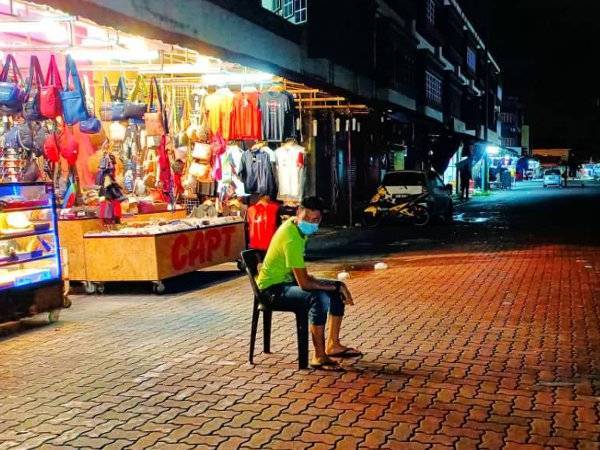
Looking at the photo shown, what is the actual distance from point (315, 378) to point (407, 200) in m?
15.1

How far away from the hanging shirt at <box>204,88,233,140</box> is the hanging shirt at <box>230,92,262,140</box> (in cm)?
10

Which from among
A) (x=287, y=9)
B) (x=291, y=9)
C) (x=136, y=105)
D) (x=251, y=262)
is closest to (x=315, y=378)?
(x=251, y=262)

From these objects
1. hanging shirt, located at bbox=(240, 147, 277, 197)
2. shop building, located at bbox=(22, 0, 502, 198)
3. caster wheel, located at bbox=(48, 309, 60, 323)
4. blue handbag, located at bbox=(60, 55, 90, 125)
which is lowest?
caster wheel, located at bbox=(48, 309, 60, 323)

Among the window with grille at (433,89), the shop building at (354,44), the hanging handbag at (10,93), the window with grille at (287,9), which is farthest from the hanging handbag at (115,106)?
the window with grille at (433,89)

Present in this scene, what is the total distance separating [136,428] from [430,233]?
15.1m

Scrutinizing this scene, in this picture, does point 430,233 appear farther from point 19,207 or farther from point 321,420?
point 321,420

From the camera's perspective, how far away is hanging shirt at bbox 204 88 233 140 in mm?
11680

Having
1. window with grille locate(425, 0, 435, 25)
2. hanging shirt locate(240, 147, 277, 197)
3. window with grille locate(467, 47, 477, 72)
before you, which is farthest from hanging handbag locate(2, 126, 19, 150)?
window with grille locate(467, 47, 477, 72)

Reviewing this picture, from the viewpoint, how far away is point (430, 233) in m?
19.0

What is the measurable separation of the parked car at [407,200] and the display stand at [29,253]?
1366 cm

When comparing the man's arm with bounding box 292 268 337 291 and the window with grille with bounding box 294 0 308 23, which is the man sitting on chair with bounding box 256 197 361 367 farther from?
the window with grille with bounding box 294 0 308 23

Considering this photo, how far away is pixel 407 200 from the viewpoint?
67.4 ft

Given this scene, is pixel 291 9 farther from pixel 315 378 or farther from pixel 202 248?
pixel 315 378

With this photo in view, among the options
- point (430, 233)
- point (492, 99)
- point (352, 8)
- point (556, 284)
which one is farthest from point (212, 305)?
point (492, 99)
